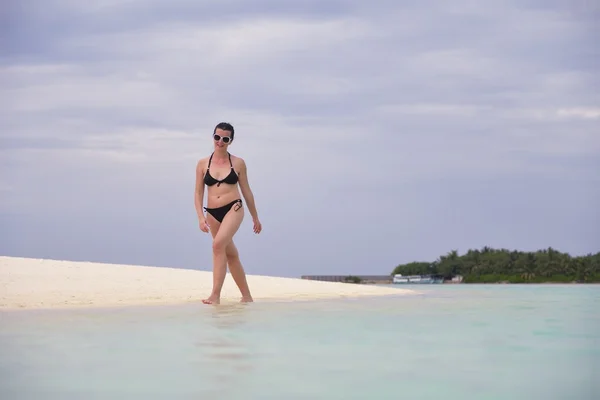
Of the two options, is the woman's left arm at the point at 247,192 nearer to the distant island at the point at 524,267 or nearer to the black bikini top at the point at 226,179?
the black bikini top at the point at 226,179

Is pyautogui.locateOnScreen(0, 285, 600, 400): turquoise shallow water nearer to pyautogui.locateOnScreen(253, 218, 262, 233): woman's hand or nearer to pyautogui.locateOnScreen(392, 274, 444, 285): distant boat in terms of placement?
pyautogui.locateOnScreen(253, 218, 262, 233): woman's hand

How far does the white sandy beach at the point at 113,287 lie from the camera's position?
12.3 m

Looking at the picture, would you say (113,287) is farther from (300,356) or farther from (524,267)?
(524,267)

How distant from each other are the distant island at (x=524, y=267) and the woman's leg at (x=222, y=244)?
66998mm

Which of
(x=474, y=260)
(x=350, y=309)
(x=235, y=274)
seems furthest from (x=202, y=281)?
(x=474, y=260)

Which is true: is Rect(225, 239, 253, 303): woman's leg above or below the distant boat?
below

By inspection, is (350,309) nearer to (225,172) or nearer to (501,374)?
(225,172)

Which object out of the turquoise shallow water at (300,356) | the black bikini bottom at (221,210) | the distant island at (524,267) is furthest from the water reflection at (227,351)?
the distant island at (524,267)

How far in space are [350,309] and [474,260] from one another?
249 feet

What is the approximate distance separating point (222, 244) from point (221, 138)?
4.45ft

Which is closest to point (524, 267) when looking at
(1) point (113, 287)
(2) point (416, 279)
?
(2) point (416, 279)

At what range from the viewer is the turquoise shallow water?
4219 millimetres

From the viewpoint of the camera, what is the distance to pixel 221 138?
37.0 feet

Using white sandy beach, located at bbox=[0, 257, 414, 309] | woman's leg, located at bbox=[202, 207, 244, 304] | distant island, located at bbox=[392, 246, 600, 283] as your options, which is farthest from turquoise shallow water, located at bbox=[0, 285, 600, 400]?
distant island, located at bbox=[392, 246, 600, 283]
